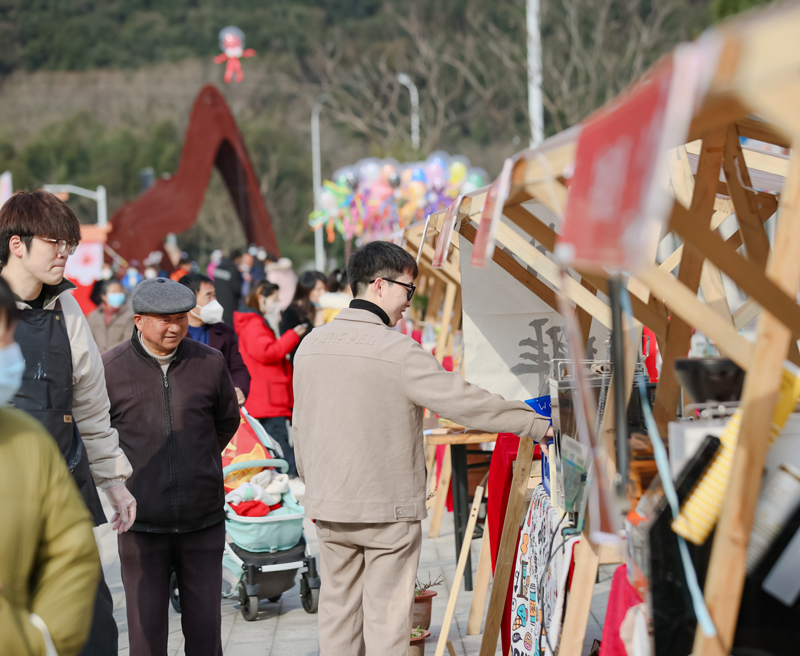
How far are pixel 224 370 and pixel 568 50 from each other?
24472 mm

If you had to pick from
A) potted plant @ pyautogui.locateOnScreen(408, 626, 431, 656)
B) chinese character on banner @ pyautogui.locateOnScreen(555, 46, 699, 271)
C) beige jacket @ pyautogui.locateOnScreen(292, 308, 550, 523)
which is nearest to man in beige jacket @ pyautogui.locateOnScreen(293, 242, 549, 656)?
beige jacket @ pyautogui.locateOnScreen(292, 308, 550, 523)

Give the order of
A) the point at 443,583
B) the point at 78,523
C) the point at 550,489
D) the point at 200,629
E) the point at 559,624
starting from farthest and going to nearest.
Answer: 1. the point at 443,583
2. the point at 200,629
3. the point at 550,489
4. the point at 559,624
5. the point at 78,523

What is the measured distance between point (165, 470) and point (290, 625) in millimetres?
1860

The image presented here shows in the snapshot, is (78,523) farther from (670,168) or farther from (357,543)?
(670,168)

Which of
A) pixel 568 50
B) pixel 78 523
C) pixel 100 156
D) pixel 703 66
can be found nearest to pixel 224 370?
pixel 78 523

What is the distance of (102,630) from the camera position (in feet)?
10.0

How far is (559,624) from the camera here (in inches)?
116

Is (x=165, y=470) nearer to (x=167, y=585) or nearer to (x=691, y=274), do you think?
(x=167, y=585)

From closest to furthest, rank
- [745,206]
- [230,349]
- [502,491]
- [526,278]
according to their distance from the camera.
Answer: [745,206]
[526,278]
[502,491]
[230,349]

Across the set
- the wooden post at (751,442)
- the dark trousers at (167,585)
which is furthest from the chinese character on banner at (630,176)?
the dark trousers at (167,585)

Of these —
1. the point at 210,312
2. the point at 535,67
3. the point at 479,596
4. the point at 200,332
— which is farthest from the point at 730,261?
the point at 535,67

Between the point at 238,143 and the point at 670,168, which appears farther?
the point at 238,143

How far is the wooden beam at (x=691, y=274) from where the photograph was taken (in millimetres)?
2379

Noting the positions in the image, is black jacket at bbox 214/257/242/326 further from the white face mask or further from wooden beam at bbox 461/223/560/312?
wooden beam at bbox 461/223/560/312
